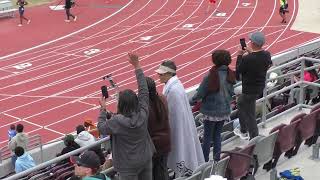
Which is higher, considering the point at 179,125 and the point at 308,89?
the point at 179,125

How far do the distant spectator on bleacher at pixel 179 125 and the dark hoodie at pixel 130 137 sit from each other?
0.55 meters

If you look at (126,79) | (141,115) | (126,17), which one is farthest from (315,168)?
(126,17)

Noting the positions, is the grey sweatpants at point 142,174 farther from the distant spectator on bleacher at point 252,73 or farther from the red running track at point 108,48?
the red running track at point 108,48

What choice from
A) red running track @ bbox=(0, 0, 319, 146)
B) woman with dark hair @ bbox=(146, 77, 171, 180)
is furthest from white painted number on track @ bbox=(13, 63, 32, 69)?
woman with dark hair @ bbox=(146, 77, 171, 180)

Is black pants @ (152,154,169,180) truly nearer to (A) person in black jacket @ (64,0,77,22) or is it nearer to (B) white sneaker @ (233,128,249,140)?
(B) white sneaker @ (233,128,249,140)

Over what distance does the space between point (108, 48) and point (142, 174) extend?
18.6m

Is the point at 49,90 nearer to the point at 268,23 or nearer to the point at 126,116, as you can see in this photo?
the point at 268,23

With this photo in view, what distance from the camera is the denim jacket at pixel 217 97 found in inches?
264

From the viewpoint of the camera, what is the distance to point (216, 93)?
6730mm

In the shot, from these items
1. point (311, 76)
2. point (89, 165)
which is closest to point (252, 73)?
point (89, 165)

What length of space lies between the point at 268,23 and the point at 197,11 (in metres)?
4.09

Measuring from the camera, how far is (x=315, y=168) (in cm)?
773

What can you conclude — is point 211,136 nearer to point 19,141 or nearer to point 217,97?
point 217,97

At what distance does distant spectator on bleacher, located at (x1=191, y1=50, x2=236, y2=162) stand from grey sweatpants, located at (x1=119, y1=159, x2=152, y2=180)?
4.24ft
